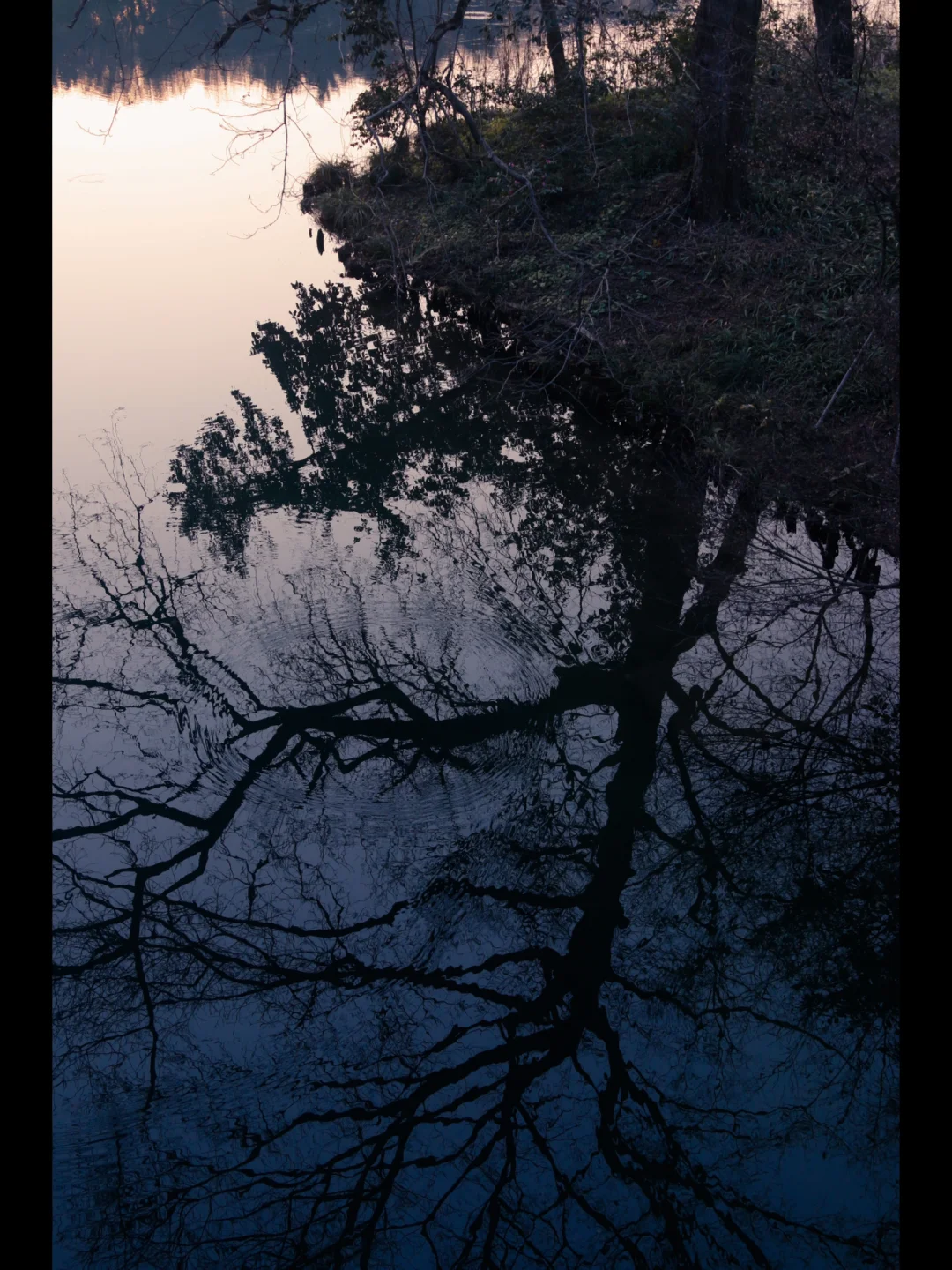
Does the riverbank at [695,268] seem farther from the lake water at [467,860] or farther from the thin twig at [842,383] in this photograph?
the lake water at [467,860]

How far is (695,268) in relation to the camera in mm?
9406

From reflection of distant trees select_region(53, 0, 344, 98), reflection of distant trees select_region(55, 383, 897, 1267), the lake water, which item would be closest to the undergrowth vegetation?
the lake water

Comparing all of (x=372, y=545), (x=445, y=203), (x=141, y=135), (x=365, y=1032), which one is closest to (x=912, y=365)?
(x=365, y=1032)

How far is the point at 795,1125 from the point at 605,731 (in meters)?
2.17

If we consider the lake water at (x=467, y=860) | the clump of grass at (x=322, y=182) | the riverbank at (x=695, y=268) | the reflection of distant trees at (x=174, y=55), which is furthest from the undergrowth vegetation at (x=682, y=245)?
the reflection of distant trees at (x=174, y=55)

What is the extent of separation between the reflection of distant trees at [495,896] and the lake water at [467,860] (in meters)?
0.02

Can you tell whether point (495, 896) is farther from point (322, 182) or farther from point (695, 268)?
point (322, 182)

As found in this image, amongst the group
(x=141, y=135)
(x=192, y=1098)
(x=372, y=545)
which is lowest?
(x=192, y=1098)

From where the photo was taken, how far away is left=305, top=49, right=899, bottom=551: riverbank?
22.8ft

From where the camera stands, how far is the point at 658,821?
15.4 ft

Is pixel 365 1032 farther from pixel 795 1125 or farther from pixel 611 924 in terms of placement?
pixel 795 1125

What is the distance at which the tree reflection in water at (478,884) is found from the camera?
10.5 feet
